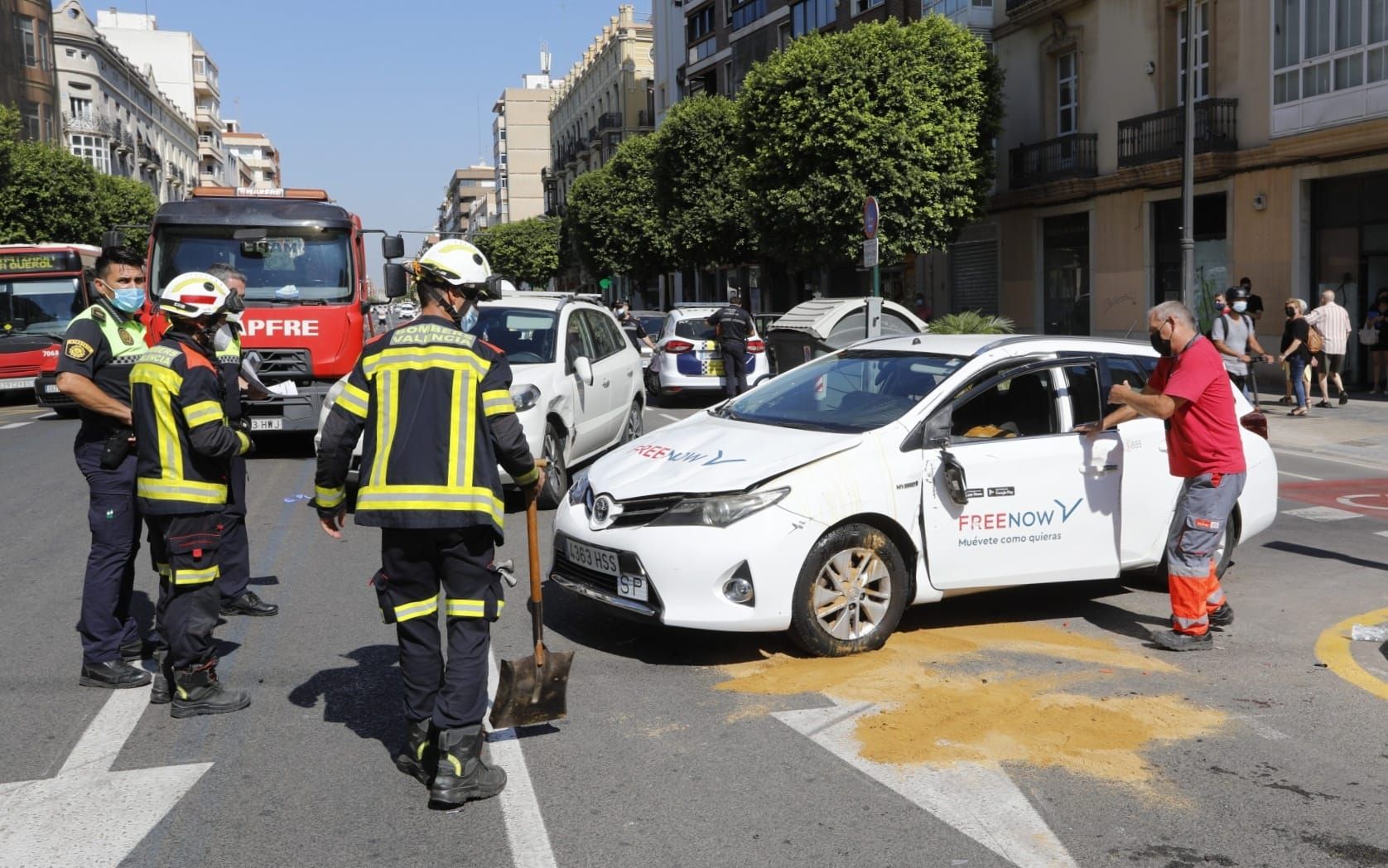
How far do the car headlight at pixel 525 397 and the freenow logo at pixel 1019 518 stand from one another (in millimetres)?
4524

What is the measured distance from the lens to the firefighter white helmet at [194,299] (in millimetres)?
5152

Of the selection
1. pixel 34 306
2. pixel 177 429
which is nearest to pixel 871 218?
pixel 177 429

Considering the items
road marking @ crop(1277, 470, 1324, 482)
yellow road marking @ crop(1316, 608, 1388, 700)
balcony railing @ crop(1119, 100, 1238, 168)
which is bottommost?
yellow road marking @ crop(1316, 608, 1388, 700)

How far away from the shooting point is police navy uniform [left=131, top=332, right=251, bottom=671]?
16.7ft

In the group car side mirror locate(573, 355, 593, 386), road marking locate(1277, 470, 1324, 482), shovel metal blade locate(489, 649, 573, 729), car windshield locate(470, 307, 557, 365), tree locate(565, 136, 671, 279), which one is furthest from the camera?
tree locate(565, 136, 671, 279)

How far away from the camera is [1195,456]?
6082mm

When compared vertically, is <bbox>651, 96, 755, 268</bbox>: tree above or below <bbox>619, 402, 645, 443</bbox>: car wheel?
above

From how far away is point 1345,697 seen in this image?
534 cm

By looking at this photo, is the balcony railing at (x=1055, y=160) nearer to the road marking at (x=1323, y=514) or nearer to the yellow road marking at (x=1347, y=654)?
the road marking at (x=1323, y=514)

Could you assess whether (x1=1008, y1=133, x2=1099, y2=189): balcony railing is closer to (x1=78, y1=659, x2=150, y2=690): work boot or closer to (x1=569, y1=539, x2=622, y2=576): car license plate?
(x1=569, y1=539, x2=622, y2=576): car license plate

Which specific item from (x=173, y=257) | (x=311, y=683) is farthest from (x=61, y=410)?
(x=311, y=683)

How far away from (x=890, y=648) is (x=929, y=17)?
2612 cm

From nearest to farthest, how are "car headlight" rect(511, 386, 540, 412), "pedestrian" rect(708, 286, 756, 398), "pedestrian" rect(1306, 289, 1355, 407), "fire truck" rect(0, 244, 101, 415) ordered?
1. "car headlight" rect(511, 386, 540, 412)
2. "pedestrian" rect(1306, 289, 1355, 407)
3. "pedestrian" rect(708, 286, 756, 398)
4. "fire truck" rect(0, 244, 101, 415)

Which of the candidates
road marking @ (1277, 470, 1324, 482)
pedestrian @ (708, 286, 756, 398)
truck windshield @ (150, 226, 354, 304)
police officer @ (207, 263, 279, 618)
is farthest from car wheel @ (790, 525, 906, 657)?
pedestrian @ (708, 286, 756, 398)
